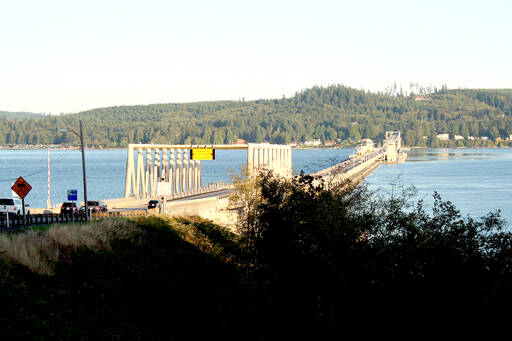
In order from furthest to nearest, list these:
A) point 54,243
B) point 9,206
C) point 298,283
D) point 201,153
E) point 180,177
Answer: point 180,177 < point 201,153 < point 9,206 < point 298,283 < point 54,243

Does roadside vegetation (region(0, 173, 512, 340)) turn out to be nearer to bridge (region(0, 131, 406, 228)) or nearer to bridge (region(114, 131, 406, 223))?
bridge (region(0, 131, 406, 228))

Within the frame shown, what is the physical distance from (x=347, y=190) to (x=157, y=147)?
157 ft

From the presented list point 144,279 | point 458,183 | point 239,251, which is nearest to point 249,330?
point 144,279

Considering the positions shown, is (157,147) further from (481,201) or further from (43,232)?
(43,232)

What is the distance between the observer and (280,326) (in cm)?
3120

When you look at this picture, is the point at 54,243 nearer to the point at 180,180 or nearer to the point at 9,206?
the point at 9,206

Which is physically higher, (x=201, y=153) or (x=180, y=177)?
(x=201, y=153)

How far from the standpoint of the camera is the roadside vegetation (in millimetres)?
26844

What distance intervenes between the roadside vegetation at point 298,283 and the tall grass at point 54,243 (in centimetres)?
8

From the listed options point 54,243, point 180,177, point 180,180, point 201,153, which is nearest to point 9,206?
point 54,243

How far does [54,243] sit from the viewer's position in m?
31.0

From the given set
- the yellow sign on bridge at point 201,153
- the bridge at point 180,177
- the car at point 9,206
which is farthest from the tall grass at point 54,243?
the yellow sign on bridge at point 201,153

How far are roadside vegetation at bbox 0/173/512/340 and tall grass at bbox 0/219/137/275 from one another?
0.26 ft

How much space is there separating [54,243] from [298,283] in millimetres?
12030
